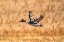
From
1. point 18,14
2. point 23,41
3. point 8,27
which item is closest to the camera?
point 23,41

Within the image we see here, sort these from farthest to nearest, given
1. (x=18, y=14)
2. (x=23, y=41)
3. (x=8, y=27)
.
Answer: (x=18, y=14) → (x=8, y=27) → (x=23, y=41)

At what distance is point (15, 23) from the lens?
20.4 ft

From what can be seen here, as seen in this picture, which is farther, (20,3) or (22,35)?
(20,3)

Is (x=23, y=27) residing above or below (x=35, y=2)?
below

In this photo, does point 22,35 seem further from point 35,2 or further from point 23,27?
point 35,2

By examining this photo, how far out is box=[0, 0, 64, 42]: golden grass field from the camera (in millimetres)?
5766

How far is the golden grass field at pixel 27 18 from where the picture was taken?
5.77 m

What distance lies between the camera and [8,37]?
18.9 ft

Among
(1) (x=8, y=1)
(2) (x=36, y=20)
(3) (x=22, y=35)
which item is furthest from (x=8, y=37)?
(1) (x=8, y=1)

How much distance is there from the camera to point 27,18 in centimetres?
640

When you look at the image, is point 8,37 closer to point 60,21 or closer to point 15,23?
point 15,23

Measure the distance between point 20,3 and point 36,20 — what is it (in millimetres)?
953

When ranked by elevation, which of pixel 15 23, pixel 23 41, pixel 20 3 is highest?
pixel 20 3

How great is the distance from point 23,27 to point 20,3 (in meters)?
1.02
